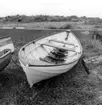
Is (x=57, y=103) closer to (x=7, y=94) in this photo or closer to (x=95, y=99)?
(x=95, y=99)

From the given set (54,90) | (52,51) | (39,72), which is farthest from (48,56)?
(39,72)

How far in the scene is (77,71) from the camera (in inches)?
256

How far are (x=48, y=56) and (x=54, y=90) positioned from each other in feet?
4.52

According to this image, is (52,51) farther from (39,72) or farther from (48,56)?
(39,72)

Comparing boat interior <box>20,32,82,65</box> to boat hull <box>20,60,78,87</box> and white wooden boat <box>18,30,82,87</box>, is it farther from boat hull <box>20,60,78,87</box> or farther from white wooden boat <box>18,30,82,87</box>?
boat hull <box>20,60,78,87</box>

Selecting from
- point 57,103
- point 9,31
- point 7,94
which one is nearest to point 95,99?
point 57,103

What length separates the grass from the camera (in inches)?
181

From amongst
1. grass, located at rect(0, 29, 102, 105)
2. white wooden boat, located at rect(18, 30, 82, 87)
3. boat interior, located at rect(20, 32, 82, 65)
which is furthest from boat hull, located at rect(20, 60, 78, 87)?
grass, located at rect(0, 29, 102, 105)

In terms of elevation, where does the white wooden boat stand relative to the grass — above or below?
above

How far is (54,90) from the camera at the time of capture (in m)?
5.08

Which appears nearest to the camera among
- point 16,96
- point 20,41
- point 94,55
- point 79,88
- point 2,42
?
point 16,96

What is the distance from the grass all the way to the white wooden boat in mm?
419

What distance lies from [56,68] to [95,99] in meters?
1.28

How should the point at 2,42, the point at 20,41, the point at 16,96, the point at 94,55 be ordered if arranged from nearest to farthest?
the point at 16,96, the point at 2,42, the point at 94,55, the point at 20,41
